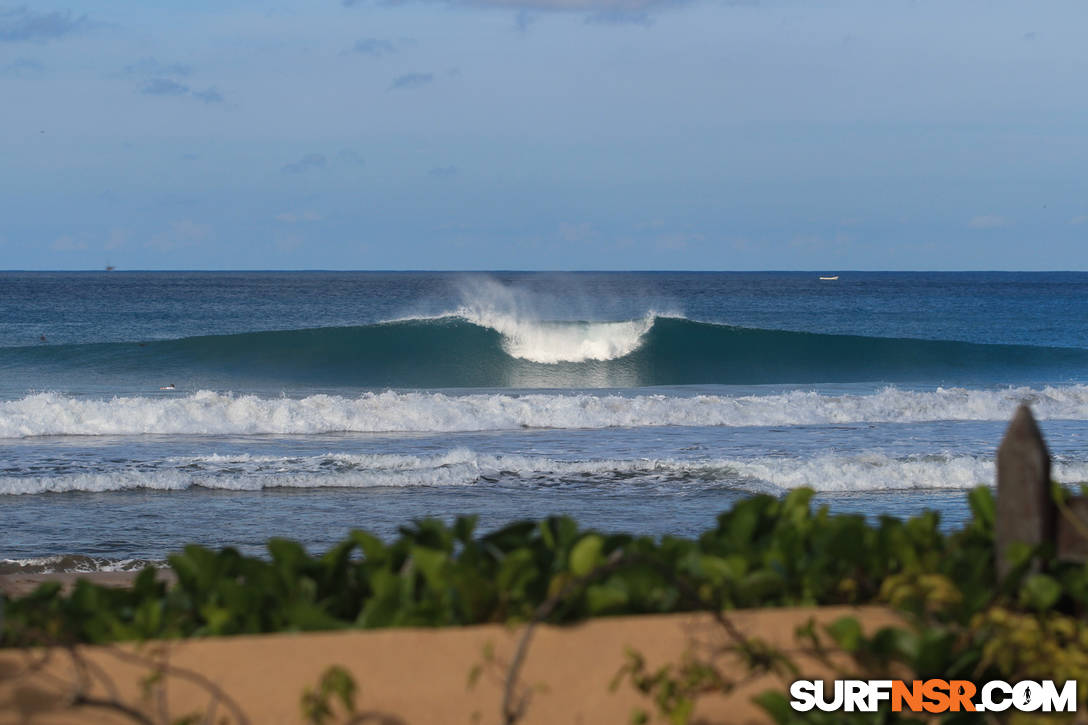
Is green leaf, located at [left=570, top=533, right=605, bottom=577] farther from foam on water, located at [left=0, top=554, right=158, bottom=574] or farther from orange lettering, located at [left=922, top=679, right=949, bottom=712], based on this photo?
foam on water, located at [left=0, top=554, right=158, bottom=574]

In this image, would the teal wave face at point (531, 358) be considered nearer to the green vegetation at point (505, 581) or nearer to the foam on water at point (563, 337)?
the foam on water at point (563, 337)

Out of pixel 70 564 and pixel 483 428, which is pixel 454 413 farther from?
pixel 70 564

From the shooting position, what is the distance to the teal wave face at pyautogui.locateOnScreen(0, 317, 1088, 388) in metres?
25.6

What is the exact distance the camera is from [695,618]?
2.56 meters

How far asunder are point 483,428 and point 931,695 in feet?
41.0

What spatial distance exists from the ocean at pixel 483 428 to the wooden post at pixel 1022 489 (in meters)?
5.17

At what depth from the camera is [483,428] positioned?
14852mm

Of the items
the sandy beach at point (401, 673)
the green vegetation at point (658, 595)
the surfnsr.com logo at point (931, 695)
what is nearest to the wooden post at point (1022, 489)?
the green vegetation at point (658, 595)

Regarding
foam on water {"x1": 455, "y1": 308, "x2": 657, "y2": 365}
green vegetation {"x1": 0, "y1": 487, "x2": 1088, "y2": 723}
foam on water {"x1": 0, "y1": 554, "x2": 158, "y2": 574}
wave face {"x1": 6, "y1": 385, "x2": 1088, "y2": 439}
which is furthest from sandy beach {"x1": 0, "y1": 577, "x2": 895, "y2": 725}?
foam on water {"x1": 455, "y1": 308, "x2": 657, "y2": 365}

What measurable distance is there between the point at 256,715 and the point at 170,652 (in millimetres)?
276

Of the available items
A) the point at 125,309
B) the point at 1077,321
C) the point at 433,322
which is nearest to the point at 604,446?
the point at 433,322

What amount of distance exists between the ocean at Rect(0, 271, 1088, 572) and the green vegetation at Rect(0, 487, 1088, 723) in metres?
4.96

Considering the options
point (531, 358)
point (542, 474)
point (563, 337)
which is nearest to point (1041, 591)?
point (542, 474)

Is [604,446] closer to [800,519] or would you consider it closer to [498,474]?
[498,474]
